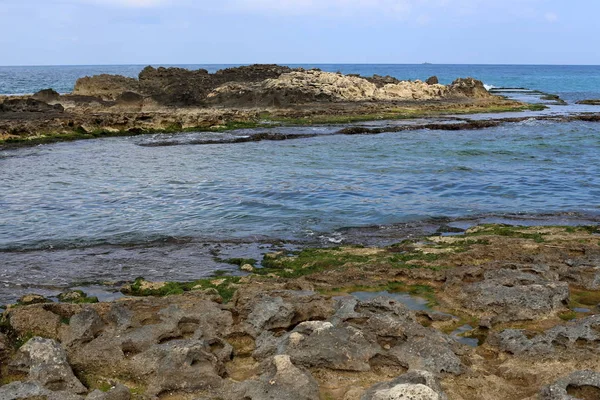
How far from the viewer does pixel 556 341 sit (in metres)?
7.59

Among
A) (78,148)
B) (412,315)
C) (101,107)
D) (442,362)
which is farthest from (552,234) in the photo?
(101,107)

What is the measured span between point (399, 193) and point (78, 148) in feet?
70.4

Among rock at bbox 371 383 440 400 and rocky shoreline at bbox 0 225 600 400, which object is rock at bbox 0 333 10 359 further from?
rock at bbox 371 383 440 400

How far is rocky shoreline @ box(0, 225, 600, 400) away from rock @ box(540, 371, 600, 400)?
12 millimetres

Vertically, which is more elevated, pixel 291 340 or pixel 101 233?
pixel 291 340

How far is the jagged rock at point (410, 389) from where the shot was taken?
5.83 metres

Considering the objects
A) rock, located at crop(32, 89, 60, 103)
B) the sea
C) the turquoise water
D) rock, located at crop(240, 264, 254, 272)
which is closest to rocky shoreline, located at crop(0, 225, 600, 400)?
rock, located at crop(240, 264, 254, 272)

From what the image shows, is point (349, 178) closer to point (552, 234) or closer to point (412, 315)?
point (552, 234)

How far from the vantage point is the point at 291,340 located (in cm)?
743

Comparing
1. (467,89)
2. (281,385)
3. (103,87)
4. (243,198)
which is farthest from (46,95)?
(281,385)

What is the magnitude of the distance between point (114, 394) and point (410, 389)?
3058mm

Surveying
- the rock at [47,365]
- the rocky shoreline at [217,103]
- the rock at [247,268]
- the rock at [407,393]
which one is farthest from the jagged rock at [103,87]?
the rock at [407,393]

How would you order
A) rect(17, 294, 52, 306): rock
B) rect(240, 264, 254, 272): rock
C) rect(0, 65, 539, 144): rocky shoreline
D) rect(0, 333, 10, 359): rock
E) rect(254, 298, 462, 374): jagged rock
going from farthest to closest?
rect(0, 65, 539, 144): rocky shoreline → rect(240, 264, 254, 272): rock → rect(17, 294, 52, 306): rock → rect(0, 333, 10, 359): rock → rect(254, 298, 462, 374): jagged rock

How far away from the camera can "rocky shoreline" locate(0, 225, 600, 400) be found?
661 cm
